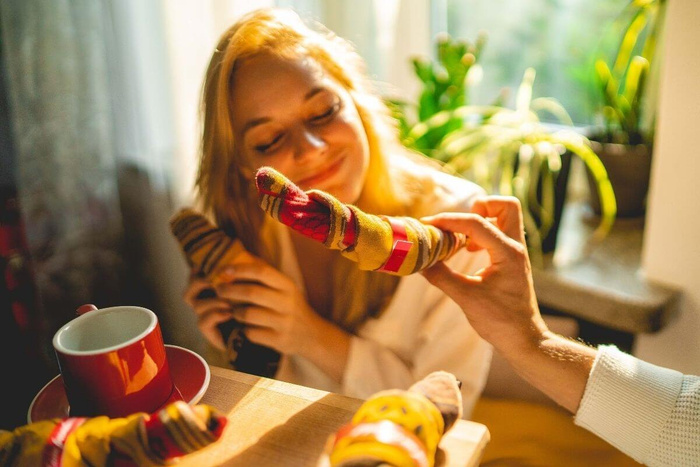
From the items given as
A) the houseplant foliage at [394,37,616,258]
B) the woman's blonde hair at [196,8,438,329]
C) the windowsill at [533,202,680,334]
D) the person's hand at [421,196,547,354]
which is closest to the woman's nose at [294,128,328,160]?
the woman's blonde hair at [196,8,438,329]

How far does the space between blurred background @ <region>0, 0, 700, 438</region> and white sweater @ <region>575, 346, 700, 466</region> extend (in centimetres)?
53

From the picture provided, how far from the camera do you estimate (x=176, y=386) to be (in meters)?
0.56

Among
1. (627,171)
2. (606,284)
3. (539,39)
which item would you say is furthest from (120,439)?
(539,39)

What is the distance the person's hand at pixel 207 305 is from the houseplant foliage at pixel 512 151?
598mm

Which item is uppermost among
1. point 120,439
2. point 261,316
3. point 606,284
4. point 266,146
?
point 266,146

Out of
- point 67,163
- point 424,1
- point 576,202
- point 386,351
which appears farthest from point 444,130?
point 67,163

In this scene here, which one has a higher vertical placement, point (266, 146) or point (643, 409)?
point (266, 146)

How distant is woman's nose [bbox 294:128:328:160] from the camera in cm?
71

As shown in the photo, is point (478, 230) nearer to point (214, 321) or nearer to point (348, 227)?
point (348, 227)

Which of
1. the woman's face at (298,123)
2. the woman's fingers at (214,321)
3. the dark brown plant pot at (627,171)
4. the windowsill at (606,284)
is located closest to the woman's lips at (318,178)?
the woman's face at (298,123)

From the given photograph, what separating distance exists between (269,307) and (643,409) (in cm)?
47

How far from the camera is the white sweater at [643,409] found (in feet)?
1.92

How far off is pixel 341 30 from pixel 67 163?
822 mm

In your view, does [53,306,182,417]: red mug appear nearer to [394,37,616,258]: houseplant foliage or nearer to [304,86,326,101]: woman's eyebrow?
[304,86,326,101]: woman's eyebrow
